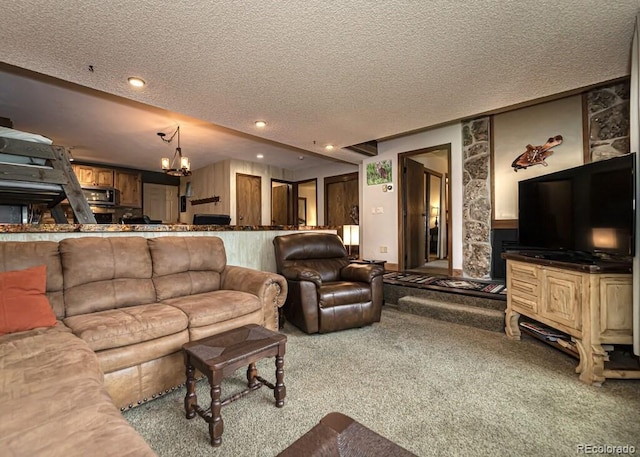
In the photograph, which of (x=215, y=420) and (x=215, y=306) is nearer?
(x=215, y=420)

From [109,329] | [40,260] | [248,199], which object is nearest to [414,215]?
[248,199]

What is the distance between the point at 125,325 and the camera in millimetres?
1672

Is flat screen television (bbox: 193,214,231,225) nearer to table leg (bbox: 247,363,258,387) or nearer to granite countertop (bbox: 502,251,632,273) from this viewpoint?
table leg (bbox: 247,363,258,387)

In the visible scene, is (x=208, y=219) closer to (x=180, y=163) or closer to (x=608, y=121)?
(x=180, y=163)

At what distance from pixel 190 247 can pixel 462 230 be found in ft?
12.4

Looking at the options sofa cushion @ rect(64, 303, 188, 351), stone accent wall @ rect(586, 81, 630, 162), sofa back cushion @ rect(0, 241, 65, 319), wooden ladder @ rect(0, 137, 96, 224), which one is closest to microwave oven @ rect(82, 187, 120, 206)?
wooden ladder @ rect(0, 137, 96, 224)

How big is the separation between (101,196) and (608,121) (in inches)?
332

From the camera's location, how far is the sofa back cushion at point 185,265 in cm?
238

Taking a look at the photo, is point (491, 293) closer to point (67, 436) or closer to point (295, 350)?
point (295, 350)

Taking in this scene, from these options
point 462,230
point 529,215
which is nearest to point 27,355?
point 529,215

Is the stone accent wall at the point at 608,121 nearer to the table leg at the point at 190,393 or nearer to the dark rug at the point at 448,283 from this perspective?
the dark rug at the point at 448,283

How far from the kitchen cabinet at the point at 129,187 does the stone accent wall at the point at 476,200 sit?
699cm

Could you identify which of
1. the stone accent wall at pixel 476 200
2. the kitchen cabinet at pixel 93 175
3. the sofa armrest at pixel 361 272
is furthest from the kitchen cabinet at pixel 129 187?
the stone accent wall at pixel 476 200

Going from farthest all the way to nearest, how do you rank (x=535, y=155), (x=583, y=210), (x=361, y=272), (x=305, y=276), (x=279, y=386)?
(x=535, y=155)
(x=361, y=272)
(x=305, y=276)
(x=583, y=210)
(x=279, y=386)
